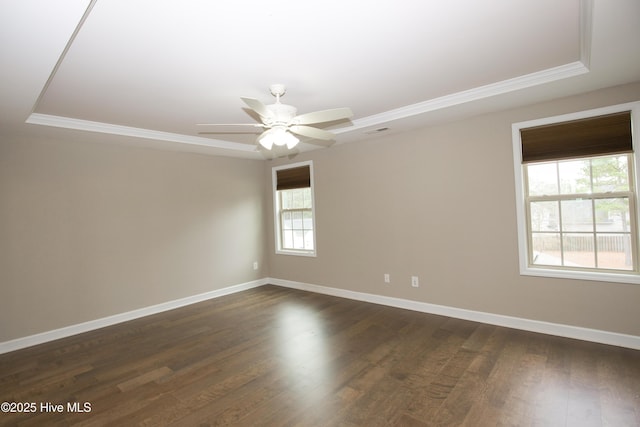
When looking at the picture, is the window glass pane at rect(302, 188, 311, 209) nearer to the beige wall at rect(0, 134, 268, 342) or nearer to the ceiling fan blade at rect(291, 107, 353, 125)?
the beige wall at rect(0, 134, 268, 342)

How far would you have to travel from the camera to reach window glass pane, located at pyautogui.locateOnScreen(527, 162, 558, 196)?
3328 millimetres

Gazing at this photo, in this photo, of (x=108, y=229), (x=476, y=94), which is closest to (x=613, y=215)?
(x=476, y=94)

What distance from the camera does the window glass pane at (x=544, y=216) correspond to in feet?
10.9

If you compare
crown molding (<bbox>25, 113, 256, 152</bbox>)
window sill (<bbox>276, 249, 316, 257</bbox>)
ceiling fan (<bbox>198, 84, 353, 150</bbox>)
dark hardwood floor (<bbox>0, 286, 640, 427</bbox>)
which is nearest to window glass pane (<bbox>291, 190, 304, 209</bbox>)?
window sill (<bbox>276, 249, 316, 257</bbox>)

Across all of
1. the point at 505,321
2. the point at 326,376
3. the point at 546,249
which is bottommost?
the point at 326,376

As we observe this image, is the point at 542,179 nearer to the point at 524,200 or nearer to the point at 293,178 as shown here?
the point at 524,200

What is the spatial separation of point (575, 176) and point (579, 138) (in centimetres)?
38

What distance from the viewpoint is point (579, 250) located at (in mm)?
3213

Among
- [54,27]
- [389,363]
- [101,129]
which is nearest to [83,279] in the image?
[101,129]

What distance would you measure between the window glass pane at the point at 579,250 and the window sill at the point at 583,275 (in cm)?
11

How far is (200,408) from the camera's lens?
230 centimetres

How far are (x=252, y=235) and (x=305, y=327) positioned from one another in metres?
2.56

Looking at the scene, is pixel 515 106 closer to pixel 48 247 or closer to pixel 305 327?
pixel 305 327

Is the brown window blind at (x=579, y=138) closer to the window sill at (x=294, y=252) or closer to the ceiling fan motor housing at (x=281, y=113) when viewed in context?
the ceiling fan motor housing at (x=281, y=113)
